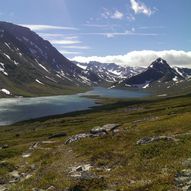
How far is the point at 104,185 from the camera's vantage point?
27.1 meters

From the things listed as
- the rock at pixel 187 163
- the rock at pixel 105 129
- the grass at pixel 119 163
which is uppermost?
the rock at pixel 105 129

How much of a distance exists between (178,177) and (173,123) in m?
31.8

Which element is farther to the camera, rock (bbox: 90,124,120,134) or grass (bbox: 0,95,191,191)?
rock (bbox: 90,124,120,134)

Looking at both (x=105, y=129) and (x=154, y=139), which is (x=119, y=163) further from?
(x=105, y=129)

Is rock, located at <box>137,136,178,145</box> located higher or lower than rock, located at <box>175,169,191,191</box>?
higher

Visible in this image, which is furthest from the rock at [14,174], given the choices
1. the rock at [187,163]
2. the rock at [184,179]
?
the rock at [184,179]

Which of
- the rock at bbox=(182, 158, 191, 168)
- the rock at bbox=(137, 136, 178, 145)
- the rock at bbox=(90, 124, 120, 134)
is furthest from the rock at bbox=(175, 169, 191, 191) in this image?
the rock at bbox=(90, 124, 120, 134)

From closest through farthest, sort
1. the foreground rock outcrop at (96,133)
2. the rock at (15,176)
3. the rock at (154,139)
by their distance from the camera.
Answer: the rock at (15,176) < the rock at (154,139) < the foreground rock outcrop at (96,133)

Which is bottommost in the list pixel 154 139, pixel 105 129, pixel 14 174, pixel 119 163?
pixel 14 174

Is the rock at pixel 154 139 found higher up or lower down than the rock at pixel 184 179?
higher up

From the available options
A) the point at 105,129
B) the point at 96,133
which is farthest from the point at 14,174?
the point at 105,129

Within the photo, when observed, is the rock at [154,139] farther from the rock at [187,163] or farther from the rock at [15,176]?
the rock at [15,176]

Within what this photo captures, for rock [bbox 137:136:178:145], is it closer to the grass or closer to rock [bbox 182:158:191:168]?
the grass

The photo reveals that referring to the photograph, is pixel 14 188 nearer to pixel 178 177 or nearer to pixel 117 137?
pixel 178 177
